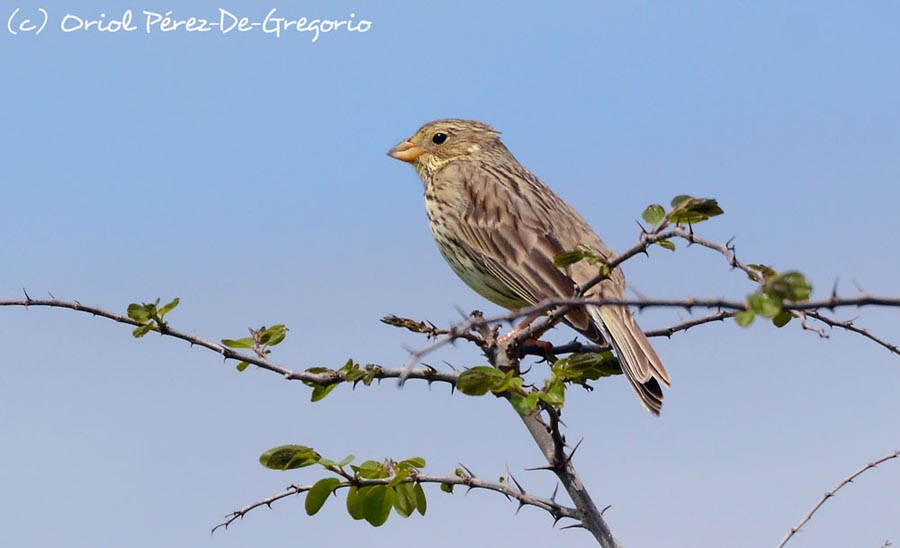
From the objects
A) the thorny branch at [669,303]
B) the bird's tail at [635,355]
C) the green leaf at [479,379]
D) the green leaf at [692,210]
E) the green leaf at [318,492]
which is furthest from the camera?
the bird's tail at [635,355]

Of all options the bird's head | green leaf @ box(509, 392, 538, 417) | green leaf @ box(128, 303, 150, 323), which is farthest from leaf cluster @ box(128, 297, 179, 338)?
the bird's head

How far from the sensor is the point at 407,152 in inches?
364

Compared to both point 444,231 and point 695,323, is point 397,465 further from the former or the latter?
point 444,231

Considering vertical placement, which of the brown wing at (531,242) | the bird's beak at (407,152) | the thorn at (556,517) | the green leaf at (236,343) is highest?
the bird's beak at (407,152)

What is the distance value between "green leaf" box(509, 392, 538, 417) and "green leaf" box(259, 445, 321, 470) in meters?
0.77

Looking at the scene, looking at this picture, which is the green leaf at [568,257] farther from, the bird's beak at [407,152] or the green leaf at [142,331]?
the bird's beak at [407,152]

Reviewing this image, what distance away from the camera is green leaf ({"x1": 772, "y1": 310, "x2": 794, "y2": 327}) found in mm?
3086

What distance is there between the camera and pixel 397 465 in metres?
4.27

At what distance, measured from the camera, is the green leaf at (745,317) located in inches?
116

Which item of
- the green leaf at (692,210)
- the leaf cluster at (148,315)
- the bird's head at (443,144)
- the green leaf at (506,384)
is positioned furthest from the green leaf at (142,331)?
the bird's head at (443,144)

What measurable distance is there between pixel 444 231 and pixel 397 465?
362cm

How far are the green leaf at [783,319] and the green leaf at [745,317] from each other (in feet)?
0.38

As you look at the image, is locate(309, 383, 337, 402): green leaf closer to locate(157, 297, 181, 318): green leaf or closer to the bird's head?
locate(157, 297, 181, 318): green leaf

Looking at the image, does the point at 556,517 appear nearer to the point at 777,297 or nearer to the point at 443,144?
the point at 777,297
